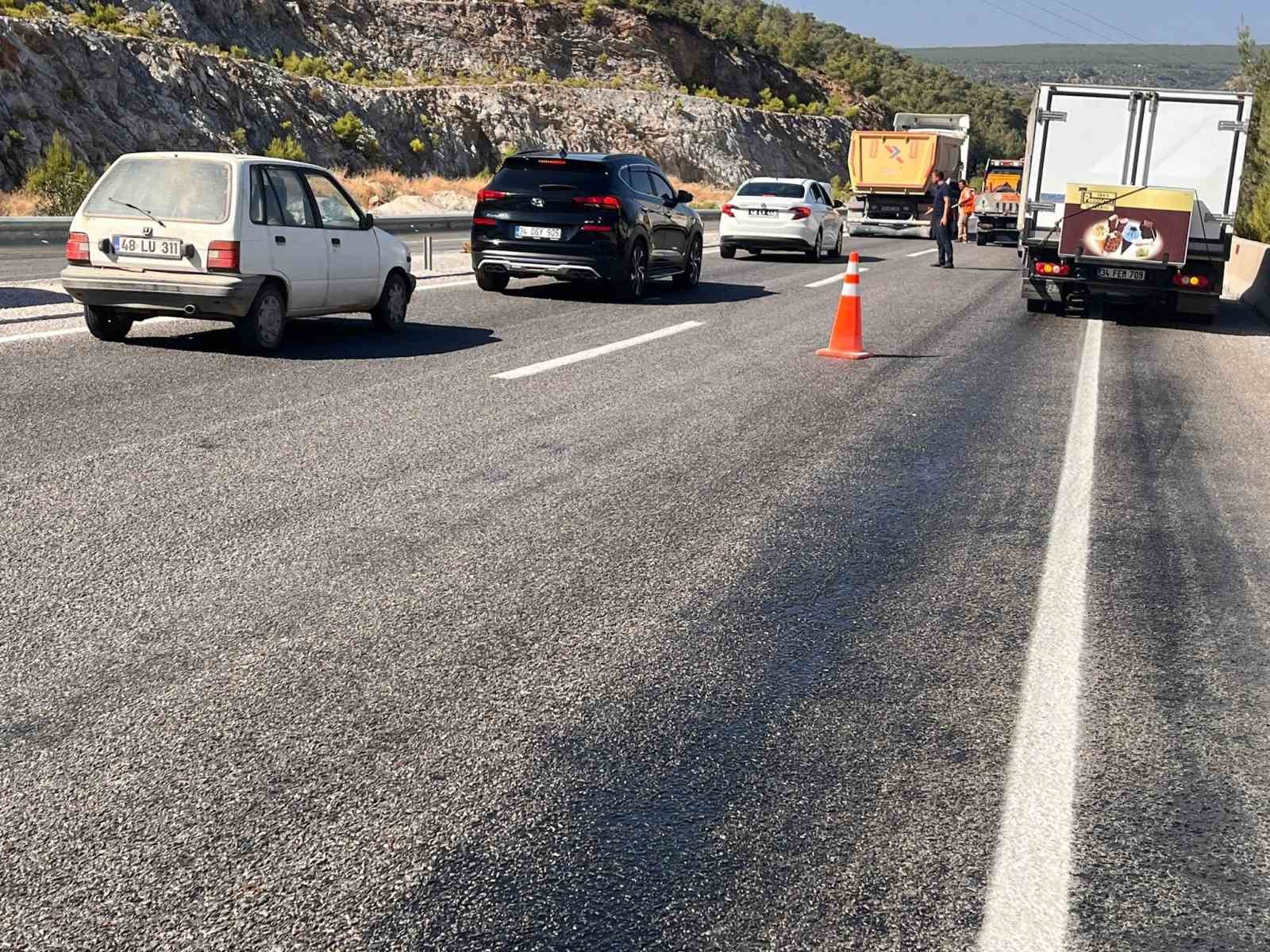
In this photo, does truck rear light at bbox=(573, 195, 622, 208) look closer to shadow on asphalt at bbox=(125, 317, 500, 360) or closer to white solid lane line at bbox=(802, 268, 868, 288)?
shadow on asphalt at bbox=(125, 317, 500, 360)

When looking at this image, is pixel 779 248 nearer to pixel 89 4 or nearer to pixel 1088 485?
pixel 1088 485

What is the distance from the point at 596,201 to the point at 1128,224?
632 cm

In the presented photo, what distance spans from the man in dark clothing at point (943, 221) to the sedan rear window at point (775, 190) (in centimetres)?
269

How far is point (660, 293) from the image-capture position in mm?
18250

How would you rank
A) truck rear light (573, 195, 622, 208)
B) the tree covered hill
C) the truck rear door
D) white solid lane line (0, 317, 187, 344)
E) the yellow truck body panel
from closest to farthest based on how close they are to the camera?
white solid lane line (0, 317, 187, 344), truck rear light (573, 195, 622, 208), the truck rear door, the yellow truck body panel, the tree covered hill

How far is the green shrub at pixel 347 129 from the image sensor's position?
1981 inches

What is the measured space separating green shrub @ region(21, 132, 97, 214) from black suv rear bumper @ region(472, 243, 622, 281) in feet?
47.0

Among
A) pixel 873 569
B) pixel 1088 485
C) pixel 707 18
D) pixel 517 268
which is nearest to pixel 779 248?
pixel 517 268

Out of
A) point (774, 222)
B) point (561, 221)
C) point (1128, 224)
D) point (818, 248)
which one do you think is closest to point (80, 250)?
point (561, 221)

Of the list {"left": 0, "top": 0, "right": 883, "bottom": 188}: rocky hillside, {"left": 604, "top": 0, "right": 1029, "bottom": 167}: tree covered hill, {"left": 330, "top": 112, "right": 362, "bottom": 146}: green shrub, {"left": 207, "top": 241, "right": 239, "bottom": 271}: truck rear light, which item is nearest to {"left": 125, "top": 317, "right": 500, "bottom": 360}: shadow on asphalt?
{"left": 207, "top": 241, "right": 239, "bottom": 271}: truck rear light

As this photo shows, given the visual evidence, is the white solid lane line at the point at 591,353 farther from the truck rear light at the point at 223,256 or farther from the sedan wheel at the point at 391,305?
the truck rear light at the point at 223,256

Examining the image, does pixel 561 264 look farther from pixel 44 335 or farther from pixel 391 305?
pixel 44 335

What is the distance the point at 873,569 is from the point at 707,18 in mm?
90580

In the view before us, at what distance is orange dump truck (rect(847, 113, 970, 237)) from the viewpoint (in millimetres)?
40219
